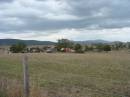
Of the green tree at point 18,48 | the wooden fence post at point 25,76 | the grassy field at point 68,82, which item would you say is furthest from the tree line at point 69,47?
the wooden fence post at point 25,76

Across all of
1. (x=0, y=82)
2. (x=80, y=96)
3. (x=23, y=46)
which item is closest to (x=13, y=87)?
(x=0, y=82)

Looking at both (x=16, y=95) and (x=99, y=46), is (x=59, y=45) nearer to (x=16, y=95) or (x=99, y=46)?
(x=99, y=46)

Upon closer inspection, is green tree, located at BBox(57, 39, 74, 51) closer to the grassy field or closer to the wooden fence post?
the grassy field

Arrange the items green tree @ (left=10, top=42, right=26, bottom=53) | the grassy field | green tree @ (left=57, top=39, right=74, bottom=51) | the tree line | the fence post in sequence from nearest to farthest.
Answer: the fence post, the grassy field, green tree @ (left=10, top=42, right=26, bottom=53), the tree line, green tree @ (left=57, top=39, right=74, bottom=51)

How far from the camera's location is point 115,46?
167750 millimetres

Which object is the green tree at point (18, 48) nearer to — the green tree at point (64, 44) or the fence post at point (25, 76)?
the green tree at point (64, 44)

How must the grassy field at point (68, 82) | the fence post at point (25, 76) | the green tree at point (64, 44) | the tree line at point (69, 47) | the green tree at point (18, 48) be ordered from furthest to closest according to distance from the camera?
the green tree at point (64, 44)
the tree line at point (69, 47)
the green tree at point (18, 48)
the grassy field at point (68, 82)
the fence post at point (25, 76)

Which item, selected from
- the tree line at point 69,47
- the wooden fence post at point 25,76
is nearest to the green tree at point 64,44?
the tree line at point 69,47

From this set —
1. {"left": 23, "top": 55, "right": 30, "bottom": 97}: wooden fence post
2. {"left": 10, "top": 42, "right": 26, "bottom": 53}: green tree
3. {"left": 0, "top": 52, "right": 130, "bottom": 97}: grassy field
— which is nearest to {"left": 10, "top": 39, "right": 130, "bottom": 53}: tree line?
{"left": 10, "top": 42, "right": 26, "bottom": 53}: green tree

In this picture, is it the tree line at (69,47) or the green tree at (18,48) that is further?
the tree line at (69,47)

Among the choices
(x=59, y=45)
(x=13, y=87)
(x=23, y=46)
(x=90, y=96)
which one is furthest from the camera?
(x=59, y=45)

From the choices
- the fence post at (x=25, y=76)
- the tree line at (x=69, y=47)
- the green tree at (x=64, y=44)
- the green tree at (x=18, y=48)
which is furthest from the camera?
→ the green tree at (x=64, y=44)

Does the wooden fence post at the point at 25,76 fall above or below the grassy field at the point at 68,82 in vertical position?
above

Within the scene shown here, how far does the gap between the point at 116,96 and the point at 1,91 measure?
576 cm
